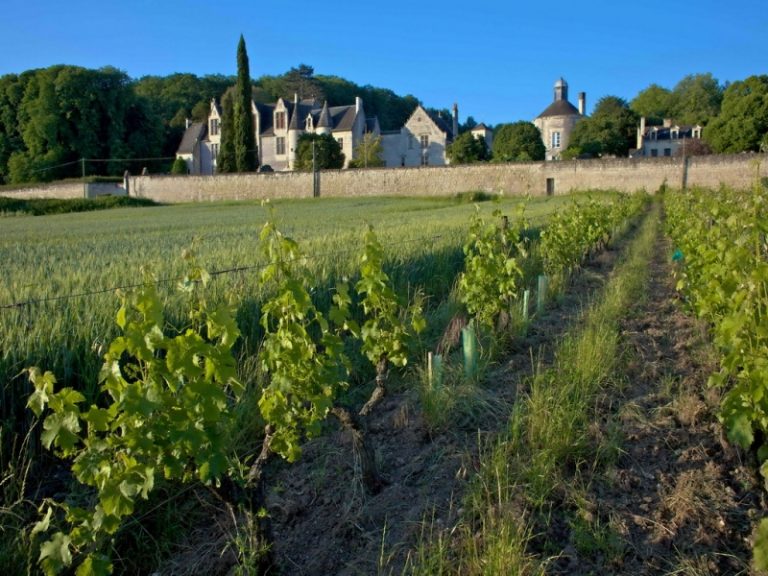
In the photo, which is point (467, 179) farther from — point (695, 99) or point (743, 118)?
point (695, 99)

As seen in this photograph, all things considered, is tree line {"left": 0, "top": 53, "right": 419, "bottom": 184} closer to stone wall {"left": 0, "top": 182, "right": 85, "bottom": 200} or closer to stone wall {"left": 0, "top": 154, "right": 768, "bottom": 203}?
stone wall {"left": 0, "top": 182, "right": 85, "bottom": 200}

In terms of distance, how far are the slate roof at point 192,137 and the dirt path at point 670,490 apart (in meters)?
62.3

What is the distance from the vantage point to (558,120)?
209 ft

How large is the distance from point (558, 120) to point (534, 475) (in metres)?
65.7

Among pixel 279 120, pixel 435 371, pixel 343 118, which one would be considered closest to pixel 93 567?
pixel 435 371

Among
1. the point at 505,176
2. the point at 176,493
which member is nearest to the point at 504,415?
the point at 176,493

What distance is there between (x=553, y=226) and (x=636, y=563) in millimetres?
6719

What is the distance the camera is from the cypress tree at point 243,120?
4931 cm

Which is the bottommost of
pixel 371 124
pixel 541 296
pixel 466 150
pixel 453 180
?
pixel 541 296

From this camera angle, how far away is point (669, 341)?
565 cm

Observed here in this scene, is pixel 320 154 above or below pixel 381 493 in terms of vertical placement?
above

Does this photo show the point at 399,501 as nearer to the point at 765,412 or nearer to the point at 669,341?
the point at 765,412

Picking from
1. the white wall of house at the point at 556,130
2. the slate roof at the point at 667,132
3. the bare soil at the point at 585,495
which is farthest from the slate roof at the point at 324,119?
the bare soil at the point at 585,495

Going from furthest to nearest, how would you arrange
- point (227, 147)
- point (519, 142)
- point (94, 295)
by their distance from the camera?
point (227, 147), point (519, 142), point (94, 295)
